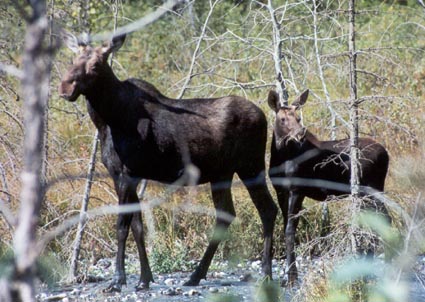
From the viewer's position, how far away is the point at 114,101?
956 centimetres

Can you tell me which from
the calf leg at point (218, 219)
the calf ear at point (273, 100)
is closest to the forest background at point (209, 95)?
the calf leg at point (218, 219)

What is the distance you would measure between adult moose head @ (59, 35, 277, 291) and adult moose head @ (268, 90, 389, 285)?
1.02 ft

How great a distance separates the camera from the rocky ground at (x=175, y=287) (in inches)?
357

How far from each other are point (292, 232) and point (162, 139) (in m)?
1.70

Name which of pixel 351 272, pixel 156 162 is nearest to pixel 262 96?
pixel 156 162

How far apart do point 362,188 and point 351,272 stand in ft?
18.7

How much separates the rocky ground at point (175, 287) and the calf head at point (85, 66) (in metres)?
1.97

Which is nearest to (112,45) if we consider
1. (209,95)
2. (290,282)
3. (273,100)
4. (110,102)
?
(110,102)

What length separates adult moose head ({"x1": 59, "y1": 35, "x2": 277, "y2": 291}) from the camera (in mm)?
9414

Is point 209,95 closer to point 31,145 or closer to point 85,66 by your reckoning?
point 85,66

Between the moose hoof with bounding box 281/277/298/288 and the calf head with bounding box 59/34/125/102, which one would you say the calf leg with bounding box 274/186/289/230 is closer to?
the moose hoof with bounding box 281/277/298/288

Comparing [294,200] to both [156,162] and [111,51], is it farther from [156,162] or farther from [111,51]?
[111,51]

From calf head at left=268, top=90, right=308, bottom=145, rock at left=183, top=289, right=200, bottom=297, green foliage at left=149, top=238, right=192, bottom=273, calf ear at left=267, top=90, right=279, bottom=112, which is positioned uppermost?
calf ear at left=267, top=90, right=279, bottom=112

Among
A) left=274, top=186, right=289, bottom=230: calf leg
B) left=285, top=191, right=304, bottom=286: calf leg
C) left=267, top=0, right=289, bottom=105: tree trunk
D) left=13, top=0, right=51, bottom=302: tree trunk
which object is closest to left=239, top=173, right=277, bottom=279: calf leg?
left=274, top=186, right=289, bottom=230: calf leg
